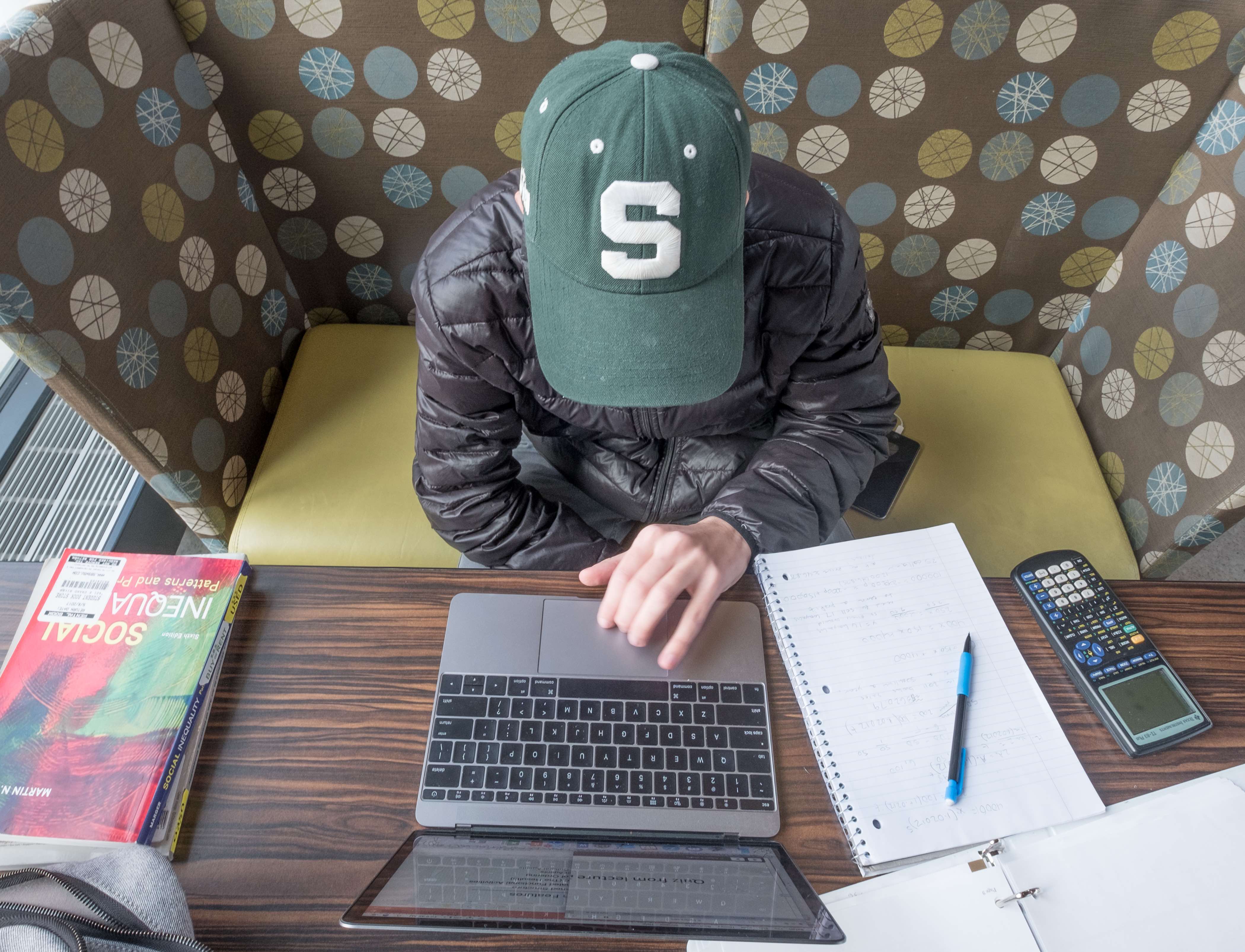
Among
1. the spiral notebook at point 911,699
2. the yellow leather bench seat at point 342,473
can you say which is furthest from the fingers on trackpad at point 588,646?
the yellow leather bench seat at point 342,473

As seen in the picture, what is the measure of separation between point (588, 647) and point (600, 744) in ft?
0.28

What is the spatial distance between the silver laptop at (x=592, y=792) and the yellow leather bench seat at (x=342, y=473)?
1.22 ft

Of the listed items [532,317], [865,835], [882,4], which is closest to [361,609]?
[532,317]

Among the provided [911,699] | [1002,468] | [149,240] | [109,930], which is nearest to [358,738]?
[109,930]

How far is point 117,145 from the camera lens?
833mm

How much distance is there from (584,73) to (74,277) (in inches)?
24.5

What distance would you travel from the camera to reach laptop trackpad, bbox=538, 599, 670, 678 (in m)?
0.63

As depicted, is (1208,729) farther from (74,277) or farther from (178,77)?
(178,77)

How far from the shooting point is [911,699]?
60 centimetres

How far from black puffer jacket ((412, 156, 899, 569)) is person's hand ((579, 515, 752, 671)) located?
0.28ft

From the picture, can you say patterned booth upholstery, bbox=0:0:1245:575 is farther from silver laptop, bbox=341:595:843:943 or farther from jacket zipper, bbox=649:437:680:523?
silver laptop, bbox=341:595:843:943

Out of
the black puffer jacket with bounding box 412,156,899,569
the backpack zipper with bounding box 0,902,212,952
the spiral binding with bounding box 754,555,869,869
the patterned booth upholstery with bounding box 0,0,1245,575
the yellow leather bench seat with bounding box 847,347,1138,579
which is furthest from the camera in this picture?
the yellow leather bench seat with bounding box 847,347,1138,579

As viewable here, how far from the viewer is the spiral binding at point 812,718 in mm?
544

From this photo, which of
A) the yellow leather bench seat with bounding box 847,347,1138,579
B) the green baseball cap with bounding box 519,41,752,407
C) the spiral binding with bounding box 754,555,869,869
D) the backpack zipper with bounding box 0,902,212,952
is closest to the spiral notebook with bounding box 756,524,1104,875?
the spiral binding with bounding box 754,555,869,869
